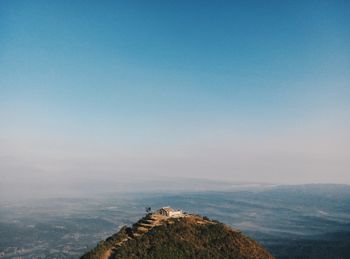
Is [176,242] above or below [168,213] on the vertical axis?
below

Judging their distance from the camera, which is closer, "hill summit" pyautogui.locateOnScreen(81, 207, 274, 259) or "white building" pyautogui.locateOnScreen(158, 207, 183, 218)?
"hill summit" pyautogui.locateOnScreen(81, 207, 274, 259)

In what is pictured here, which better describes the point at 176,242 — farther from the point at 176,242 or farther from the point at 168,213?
the point at 168,213

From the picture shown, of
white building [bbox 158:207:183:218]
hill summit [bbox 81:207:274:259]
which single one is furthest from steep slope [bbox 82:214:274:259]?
white building [bbox 158:207:183:218]

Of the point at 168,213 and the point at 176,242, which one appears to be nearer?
the point at 176,242

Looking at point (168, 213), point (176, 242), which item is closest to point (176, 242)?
point (176, 242)

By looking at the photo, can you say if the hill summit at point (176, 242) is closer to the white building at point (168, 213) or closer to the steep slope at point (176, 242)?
the steep slope at point (176, 242)

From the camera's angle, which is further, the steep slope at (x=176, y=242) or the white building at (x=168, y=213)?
the white building at (x=168, y=213)

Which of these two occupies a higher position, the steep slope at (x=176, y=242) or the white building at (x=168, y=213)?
the white building at (x=168, y=213)

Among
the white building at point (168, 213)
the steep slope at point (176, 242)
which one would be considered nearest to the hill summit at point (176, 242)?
the steep slope at point (176, 242)

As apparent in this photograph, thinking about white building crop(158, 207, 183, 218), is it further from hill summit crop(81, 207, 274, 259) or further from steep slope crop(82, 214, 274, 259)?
steep slope crop(82, 214, 274, 259)
